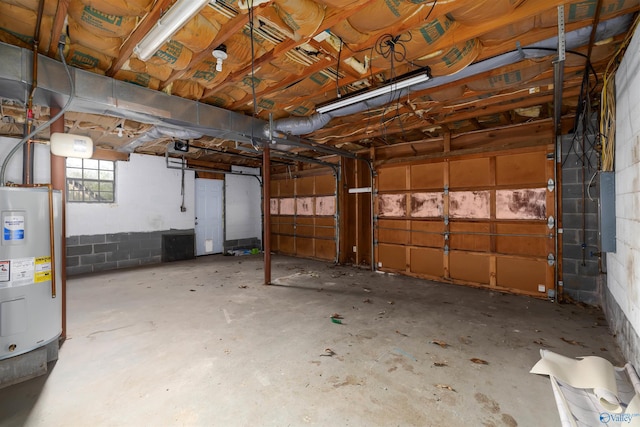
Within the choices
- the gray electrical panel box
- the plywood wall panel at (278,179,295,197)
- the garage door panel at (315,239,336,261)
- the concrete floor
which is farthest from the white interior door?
the gray electrical panel box

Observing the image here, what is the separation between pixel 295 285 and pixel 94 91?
3.73m

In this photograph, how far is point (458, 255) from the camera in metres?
5.07

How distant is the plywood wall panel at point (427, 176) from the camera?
5245mm

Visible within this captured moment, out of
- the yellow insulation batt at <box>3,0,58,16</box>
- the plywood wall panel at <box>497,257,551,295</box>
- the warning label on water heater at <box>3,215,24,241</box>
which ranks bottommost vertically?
the plywood wall panel at <box>497,257,551,295</box>

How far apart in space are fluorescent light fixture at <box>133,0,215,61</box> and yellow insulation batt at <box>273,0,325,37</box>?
543 mm

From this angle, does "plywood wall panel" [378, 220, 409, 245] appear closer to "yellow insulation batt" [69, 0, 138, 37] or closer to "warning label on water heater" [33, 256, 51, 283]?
"yellow insulation batt" [69, 0, 138, 37]

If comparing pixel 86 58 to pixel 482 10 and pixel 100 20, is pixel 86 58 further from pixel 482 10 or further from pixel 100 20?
pixel 482 10

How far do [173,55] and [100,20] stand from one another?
0.53 metres

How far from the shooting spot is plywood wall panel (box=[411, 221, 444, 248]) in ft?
17.3

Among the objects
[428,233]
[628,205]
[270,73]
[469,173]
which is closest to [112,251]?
[270,73]

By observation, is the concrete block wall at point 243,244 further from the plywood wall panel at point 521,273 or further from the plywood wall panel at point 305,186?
the plywood wall panel at point 521,273

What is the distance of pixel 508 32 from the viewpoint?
7.45 ft

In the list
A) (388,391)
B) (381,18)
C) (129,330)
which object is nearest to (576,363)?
(388,391)

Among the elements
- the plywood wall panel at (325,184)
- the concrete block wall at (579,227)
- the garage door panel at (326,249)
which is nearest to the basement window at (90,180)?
the plywood wall panel at (325,184)
